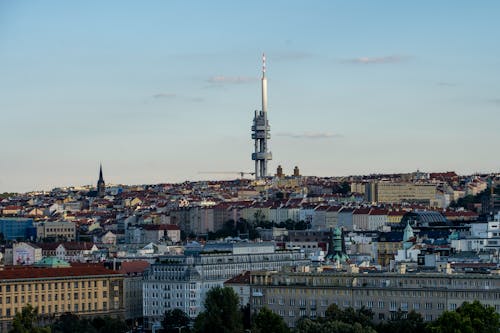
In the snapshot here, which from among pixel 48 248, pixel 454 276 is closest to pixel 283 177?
pixel 48 248

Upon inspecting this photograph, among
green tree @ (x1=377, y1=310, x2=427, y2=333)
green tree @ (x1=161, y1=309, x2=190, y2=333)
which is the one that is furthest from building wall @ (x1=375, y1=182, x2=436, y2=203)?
green tree @ (x1=377, y1=310, x2=427, y2=333)

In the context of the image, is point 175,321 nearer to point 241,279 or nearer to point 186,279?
point 241,279

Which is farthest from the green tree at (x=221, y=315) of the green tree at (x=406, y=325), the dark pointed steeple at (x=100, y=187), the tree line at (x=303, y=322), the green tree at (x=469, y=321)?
the dark pointed steeple at (x=100, y=187)

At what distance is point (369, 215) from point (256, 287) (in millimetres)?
58295

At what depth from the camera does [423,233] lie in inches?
4053

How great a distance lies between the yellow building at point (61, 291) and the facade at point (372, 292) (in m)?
11.4

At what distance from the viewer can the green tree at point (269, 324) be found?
58594 mm

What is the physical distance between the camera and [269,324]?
58781 mm

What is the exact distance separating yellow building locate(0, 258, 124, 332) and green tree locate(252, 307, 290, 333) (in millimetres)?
16947

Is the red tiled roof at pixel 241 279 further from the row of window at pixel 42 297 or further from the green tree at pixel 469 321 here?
the green tree at pixel 469 321

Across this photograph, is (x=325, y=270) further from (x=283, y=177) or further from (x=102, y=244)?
(x=283, y=177)

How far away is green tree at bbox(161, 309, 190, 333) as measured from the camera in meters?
71.0

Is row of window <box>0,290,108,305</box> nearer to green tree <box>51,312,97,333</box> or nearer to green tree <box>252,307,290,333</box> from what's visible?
green tree <box>51,312,97,333</box>

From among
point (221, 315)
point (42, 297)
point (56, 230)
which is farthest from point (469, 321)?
point (56, 230)
